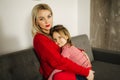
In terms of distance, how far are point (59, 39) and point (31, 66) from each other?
383 mm

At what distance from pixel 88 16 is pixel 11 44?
4.93 feet

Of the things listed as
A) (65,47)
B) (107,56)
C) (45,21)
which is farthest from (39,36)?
(107,56)

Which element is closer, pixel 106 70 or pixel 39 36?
pixel 39 36

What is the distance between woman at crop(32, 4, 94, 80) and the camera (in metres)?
1.45

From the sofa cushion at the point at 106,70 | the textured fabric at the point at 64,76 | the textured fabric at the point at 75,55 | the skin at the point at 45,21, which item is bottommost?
the sofa cushion at the point at 106,70

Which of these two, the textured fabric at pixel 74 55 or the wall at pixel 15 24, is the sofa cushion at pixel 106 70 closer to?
the textured fabric at pixel 74 55

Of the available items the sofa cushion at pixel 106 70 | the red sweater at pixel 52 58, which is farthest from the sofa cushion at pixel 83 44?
the red sweater at pixel 52 58

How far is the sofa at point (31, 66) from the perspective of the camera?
1.46m

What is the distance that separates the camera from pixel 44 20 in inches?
61.4

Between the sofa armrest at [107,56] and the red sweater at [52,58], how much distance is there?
3.22 ft

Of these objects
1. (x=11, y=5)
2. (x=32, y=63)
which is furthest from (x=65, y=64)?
(x=11, y=5)

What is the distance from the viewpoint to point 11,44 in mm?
1883

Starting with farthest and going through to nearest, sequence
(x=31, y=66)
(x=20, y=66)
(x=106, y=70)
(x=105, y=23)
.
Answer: (x=105, y=23) < (x=106, y=70) < (x=31, y=66) < (x=20, y=66)

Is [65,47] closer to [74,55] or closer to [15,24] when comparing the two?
[74,55]
